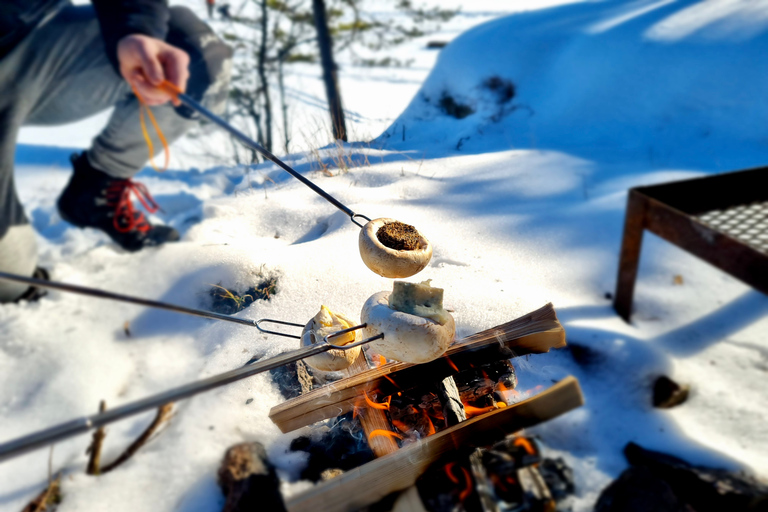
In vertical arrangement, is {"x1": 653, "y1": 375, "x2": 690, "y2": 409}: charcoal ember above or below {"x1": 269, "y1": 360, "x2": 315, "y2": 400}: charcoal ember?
above

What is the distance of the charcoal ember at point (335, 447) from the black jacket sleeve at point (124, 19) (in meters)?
1.82

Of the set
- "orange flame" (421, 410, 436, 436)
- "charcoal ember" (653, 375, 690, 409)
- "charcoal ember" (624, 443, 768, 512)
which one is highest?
"charcoal ember" (653, 375, 690, 409)

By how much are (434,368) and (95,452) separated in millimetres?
1082

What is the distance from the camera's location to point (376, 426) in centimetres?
94

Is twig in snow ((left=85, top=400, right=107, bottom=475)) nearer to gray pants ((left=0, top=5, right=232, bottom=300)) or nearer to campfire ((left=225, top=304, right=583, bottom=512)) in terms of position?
campfire ((left=225, top=304, right=583, bottom=512))

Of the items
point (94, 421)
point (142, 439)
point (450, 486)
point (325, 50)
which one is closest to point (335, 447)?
point (450, 486)

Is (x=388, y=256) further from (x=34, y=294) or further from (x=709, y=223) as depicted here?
(x=34, y=294)

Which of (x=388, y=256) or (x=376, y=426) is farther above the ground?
(x=388, y=256)

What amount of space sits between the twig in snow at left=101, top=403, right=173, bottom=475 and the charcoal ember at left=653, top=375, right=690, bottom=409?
134 centimetres

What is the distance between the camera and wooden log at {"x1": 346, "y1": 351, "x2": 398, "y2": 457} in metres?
0.89

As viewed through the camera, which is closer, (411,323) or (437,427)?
(411,323)

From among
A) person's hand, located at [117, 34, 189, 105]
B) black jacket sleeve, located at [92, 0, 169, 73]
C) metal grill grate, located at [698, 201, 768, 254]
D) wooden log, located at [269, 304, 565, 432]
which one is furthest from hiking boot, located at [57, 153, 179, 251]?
metal grill grate, located at [698, 201, 768, 254]

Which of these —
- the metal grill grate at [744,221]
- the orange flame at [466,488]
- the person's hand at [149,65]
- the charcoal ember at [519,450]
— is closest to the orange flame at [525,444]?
the charcoal ember at [519,450]

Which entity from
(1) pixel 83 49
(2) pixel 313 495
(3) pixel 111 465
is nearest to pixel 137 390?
(3) pixel 111 465
